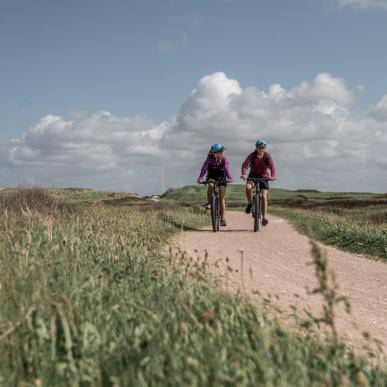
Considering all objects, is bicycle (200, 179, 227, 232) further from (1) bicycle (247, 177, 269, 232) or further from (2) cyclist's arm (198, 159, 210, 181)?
(1) bicycle (247, 177, 269, 232)

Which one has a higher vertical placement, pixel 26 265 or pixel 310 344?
pixel 26 265

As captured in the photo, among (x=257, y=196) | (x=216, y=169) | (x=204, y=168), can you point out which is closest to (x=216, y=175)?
(x=216, y=169)

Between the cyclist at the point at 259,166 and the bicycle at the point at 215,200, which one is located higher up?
the cyclist at the point at 259,166

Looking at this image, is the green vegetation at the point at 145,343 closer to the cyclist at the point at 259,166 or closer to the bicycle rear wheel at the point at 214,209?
the bicycle rear wheel at the point at 214,209

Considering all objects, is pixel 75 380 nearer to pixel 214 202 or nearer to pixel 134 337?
pixel 134 337

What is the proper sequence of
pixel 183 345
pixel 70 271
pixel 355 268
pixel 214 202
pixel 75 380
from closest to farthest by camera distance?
pixel 75 380
pixel 183 345
pixel 70 271
pixel 355 268
pixel 214 202

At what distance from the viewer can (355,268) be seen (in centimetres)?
1124

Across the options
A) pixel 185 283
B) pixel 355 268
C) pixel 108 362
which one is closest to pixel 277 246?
pixel 355 268

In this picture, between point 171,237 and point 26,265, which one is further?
point 171,237

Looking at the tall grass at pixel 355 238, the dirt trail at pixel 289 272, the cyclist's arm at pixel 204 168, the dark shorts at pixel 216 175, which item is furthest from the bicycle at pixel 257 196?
the tall grass at pixel 355 238

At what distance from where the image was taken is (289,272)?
10.1 meters

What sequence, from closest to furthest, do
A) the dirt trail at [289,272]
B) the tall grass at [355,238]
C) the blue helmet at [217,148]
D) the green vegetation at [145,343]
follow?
1. the green vegetation at [145,343]
2. the dirt trail at [289,272]
3. the tall grass at [355,238]
4. the blue helmet at [217,148]

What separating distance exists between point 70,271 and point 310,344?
2.68 metres

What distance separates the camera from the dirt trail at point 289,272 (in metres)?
6.77
